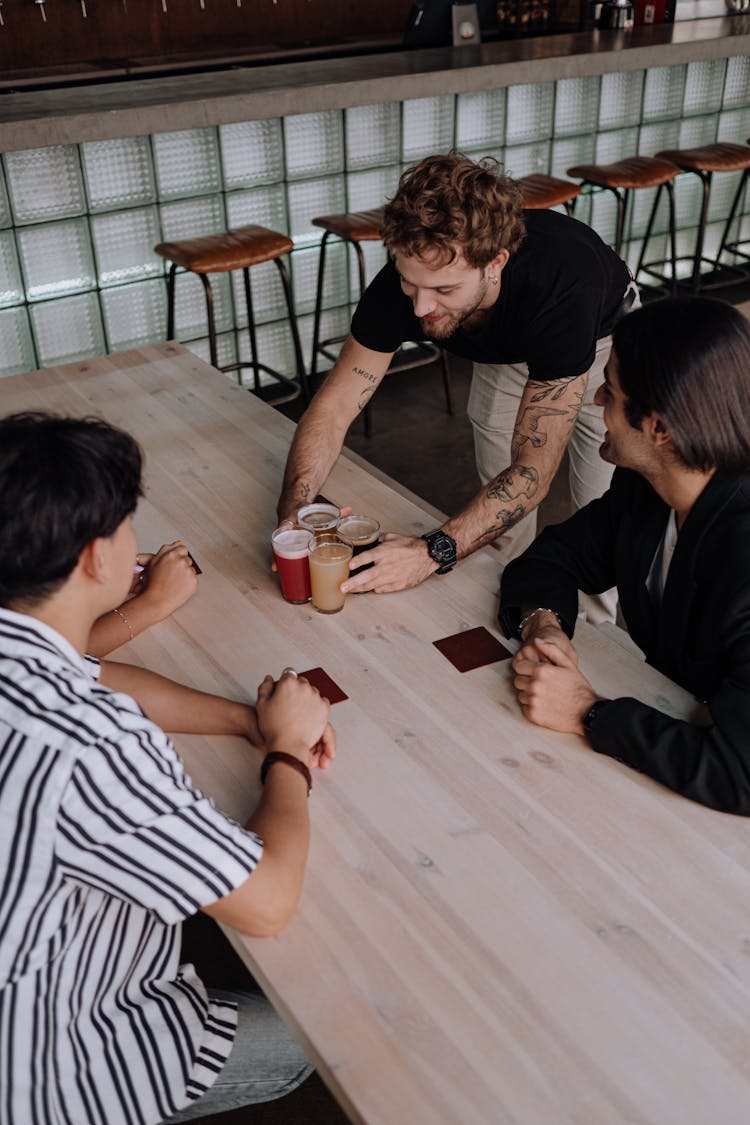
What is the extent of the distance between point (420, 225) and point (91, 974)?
4.33ft

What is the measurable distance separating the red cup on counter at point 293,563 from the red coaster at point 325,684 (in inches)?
7.8

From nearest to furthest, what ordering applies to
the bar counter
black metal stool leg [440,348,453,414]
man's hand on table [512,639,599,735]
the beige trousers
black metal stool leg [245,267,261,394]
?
man's hand on table [512,639,599,735] → the beige trousers → the bar counter → black metal stool leg [245,267,261,394] → black metal stool leg [440,348,453,414]

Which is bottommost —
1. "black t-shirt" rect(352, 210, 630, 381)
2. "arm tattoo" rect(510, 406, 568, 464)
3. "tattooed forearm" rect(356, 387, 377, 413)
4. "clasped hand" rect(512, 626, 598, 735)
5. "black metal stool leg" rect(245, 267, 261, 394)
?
"black metal stool leg" rect(245, 267, 261, 394)

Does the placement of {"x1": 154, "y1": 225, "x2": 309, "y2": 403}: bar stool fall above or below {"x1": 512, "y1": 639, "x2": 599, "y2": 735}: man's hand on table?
below

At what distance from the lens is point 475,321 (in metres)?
2.06

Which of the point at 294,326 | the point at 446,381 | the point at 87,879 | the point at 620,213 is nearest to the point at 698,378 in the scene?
the point at 87,879

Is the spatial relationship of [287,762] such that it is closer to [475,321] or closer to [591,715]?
[591,715]

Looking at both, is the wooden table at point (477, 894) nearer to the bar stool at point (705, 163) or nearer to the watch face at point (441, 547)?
the watch face at point (441, 547)

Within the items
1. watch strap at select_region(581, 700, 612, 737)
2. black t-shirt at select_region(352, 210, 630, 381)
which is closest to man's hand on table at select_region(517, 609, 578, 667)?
watch strap at select_region(581, 700, 612, 737)

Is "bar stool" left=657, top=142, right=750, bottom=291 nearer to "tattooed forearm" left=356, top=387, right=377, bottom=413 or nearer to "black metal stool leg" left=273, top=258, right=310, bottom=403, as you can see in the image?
"black metal stool leg" left=273, top=258, right=310, bottom=403

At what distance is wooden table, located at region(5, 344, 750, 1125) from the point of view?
2.93ft

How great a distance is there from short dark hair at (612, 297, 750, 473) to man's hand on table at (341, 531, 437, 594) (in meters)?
0.46

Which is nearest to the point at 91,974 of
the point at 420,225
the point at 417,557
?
the point at 417,557

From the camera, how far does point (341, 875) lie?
1.11 metres
